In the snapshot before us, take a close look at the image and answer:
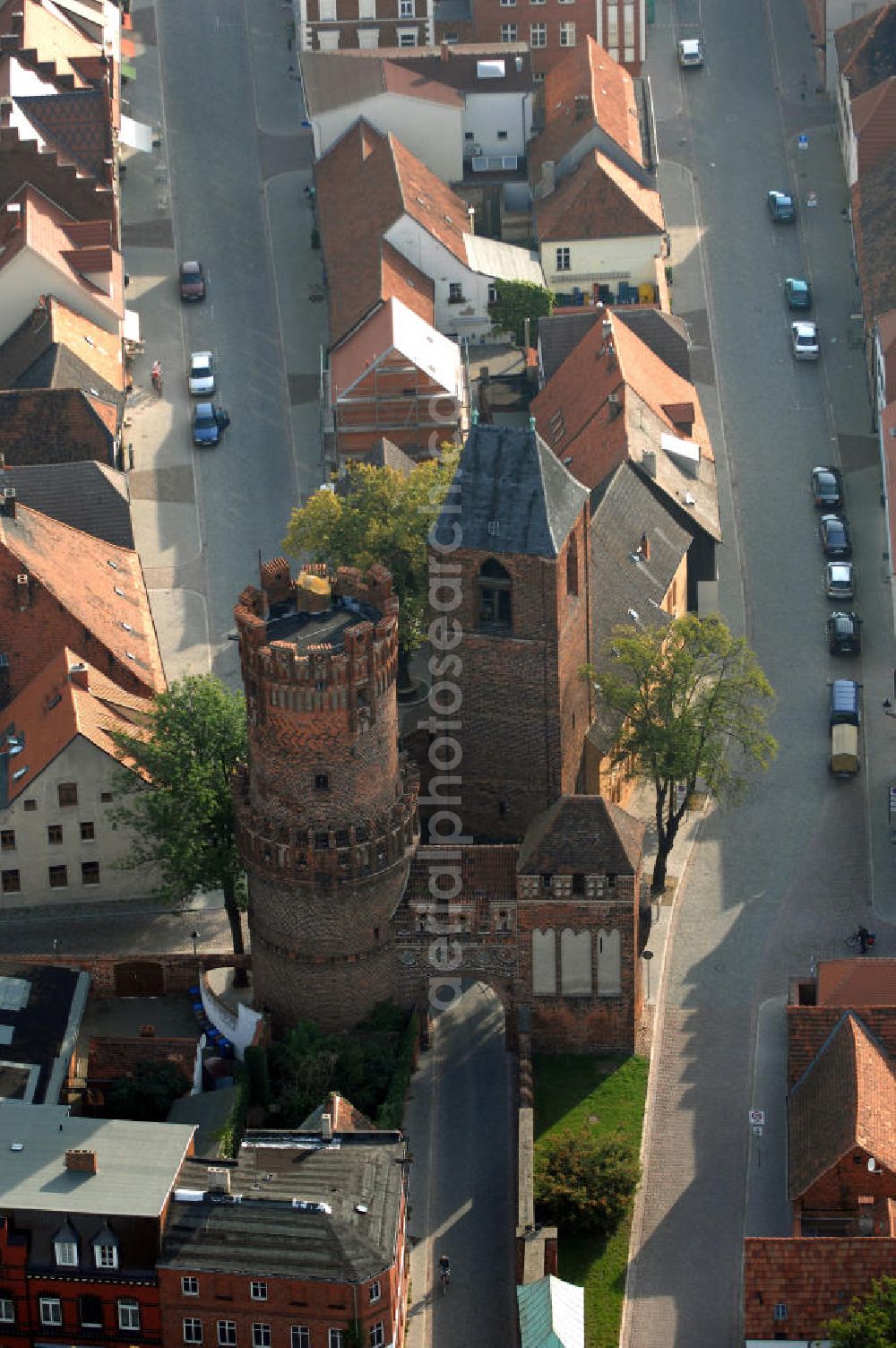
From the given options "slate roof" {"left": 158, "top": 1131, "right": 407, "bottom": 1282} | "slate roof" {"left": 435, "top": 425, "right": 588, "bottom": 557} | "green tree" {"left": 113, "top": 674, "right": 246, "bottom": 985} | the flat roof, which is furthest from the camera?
"green tree" {"left": 113, "top": 674, "right": 246, "bottom": 985}

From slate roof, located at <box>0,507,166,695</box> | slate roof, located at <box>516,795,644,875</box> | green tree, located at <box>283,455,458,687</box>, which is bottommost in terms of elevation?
slate roof, located at <box>516,795,644,875</box>

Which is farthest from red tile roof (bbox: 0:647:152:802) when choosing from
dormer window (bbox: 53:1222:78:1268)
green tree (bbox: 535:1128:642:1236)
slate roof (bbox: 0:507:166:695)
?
dormer window (bbox: 53:1222:78:1268)

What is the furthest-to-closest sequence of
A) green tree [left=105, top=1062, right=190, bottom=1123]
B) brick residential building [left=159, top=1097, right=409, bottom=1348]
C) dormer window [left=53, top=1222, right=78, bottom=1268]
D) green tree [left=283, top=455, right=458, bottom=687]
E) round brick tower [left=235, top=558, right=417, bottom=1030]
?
green tree [left=283, top=455, right=458, bottom=687]
green tree [left=105, top=1062, right=190, bottom=1123]
round brick tower [left=235, top=558, right=417, bottom=1030]
dormer window [left=53, top=1222, right=78, bottom=1268]
brick residential building [left=159, top=1097, right=409, bottom=1348]

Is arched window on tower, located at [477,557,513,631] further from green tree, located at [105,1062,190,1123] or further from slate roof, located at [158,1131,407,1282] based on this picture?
slate roof, located at [158,1131,407,1282]

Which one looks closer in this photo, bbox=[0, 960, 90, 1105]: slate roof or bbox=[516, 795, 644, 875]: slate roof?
bbox=[0, 960, 90, 1105]: slate roof

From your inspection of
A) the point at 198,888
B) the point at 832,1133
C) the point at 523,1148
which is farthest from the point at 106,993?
the point at 832,1133

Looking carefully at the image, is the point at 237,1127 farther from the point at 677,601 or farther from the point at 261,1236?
the point at 677,601

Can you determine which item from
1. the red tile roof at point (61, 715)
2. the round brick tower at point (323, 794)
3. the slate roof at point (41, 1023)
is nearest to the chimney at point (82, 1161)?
the slate roof at point (41, 1023)

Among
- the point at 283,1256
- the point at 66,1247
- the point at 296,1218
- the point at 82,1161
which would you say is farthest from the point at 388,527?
the point at 66,1247
